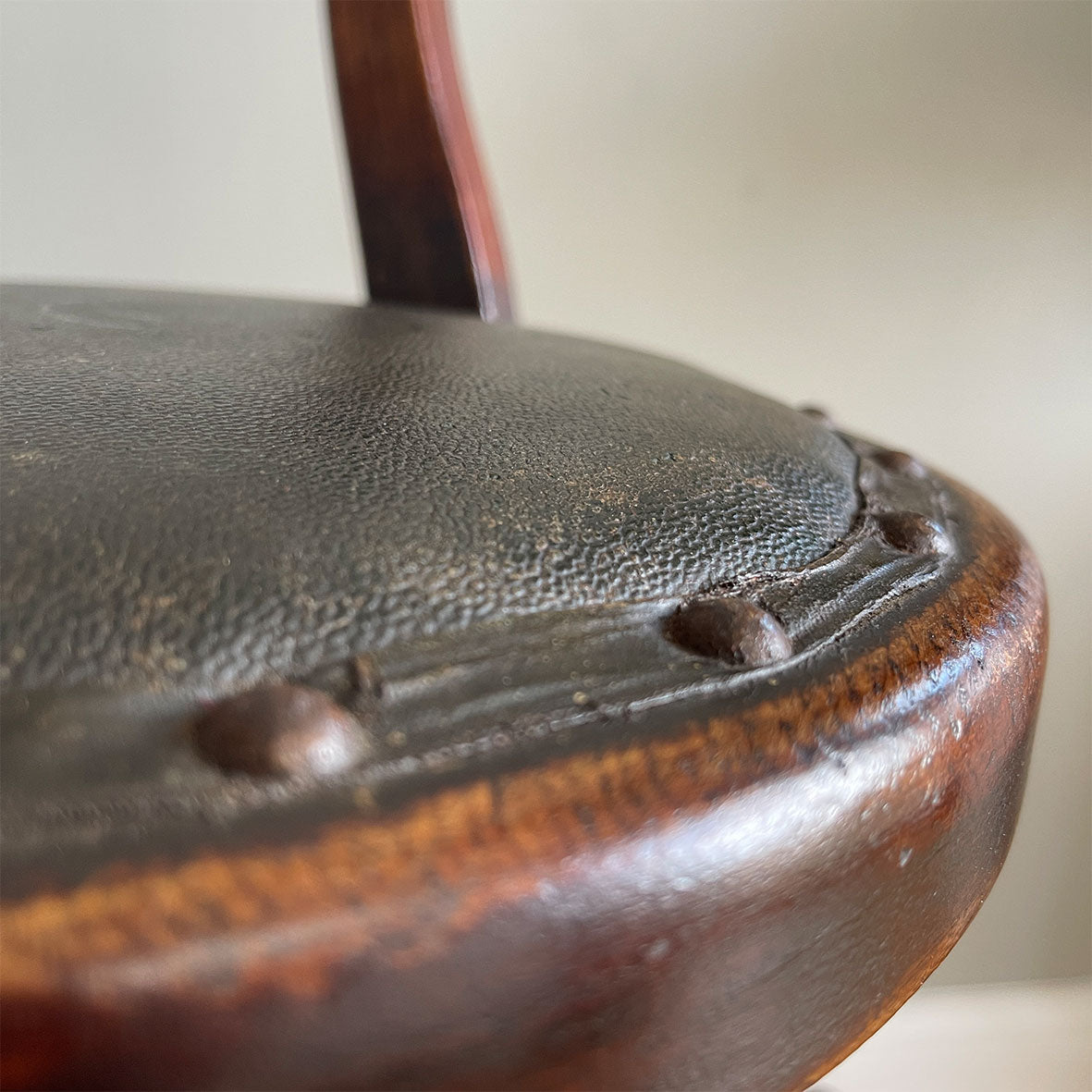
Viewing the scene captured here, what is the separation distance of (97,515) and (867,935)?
180mm

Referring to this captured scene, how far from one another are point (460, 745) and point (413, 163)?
0.46 m

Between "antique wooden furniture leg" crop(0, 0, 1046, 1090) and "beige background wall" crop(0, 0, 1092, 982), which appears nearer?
"antique wooden furniture leg" crop(0, 0, 1046, 1090)

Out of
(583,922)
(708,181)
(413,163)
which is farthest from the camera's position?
(708,181)

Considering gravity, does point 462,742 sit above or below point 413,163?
below

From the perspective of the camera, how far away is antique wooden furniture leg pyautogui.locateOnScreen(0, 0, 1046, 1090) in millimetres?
153

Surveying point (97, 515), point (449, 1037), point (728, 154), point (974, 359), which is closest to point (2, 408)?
point (97, 515)

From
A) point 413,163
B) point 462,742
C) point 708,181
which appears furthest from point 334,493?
point 708,181

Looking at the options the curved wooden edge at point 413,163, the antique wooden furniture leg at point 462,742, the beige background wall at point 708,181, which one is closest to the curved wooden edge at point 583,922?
the antique wooden furniture leg at point 462,742

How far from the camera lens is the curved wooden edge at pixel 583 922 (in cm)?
15

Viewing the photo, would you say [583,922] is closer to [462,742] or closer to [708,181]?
[462,742]

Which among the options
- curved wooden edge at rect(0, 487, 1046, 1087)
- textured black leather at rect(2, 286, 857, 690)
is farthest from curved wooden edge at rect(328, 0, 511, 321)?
curved wooden edge at rect(0, 487, 1046, 1087)

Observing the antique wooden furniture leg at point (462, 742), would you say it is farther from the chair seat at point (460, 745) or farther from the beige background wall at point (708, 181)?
the beige background wall at point (708, 181)

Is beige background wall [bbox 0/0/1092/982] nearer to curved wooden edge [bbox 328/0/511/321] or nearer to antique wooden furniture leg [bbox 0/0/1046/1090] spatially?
curved wooden edge [bbox 328/0/511/321]

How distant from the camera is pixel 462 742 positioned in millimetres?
179
